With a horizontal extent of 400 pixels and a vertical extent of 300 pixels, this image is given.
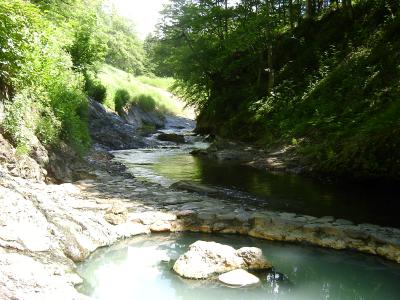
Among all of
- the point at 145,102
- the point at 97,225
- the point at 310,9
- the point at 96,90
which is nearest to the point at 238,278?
the point at 97,225

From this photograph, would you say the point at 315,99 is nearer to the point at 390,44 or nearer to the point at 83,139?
the point at 390,44

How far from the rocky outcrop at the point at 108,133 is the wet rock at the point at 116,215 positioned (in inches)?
476

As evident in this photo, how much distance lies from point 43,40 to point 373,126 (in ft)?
29.8

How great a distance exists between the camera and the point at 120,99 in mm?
29031

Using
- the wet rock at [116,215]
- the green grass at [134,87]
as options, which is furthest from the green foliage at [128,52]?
the wet rock at [116,215]

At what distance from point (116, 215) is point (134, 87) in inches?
1142

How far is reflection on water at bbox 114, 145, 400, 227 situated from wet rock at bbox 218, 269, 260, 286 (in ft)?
12.5

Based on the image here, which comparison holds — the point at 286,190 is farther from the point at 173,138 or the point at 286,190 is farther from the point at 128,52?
the point at 128,52

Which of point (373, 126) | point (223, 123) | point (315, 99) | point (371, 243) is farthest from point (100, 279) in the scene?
point (223, 123)

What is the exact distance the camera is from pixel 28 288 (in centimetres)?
386

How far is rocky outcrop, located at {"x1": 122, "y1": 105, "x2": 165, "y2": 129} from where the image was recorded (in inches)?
1191

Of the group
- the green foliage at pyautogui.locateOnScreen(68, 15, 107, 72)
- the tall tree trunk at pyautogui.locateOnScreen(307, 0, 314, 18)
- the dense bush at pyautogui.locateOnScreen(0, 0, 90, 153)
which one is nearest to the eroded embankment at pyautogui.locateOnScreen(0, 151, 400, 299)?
the dense bush at pyautogui.locateOnScreen(0, 0, 90, 153)

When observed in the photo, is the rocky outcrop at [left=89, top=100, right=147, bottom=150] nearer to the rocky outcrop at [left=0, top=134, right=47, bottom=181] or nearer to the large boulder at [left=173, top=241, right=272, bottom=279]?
the rocky outcrop at [left=0, top=134, right=47, bottom=181]

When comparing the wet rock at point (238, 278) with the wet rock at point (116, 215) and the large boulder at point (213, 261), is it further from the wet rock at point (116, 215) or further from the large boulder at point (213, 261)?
the wet rock at point (116, 215)
